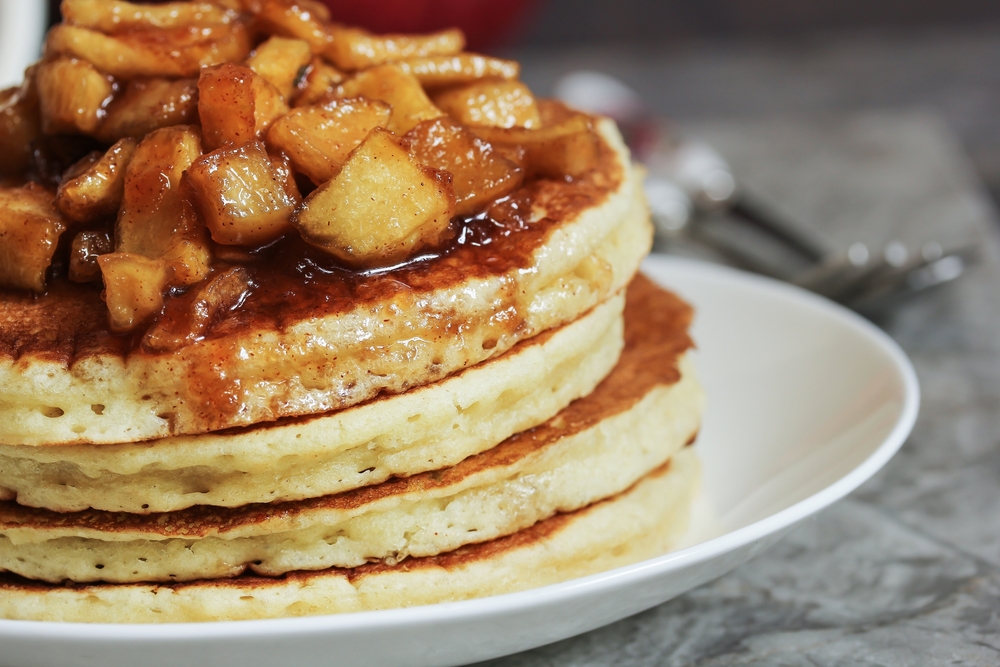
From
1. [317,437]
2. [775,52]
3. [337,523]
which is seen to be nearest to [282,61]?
[317,437]

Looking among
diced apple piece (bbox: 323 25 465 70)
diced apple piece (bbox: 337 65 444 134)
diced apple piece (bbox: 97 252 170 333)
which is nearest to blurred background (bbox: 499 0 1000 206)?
diced apple piece (bbox: 323 25 465 70)

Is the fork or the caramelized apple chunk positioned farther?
the fork

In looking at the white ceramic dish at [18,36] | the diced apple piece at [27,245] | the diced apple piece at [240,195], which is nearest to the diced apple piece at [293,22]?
the diced apple piece at [240,195]

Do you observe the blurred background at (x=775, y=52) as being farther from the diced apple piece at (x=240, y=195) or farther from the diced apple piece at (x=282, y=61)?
the diced apple piece at (x=240, y=195)

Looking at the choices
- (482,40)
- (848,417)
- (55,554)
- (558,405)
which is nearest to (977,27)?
(482,40)

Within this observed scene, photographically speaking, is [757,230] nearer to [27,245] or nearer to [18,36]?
[18,36]

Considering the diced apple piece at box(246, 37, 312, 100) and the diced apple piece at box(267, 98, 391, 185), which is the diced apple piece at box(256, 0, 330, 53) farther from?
the diced apple piece at box(267, 98, 391, 185)
